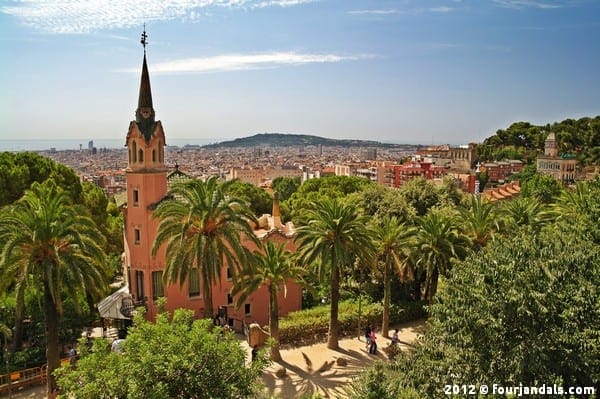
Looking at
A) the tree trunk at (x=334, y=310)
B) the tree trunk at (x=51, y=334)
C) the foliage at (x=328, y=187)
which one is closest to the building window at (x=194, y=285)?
the tree trunk at (x=334, y=310)

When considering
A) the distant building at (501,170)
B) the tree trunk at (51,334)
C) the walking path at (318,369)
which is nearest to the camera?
the tree trunk at (51,334)

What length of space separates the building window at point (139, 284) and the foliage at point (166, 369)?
1211 cm

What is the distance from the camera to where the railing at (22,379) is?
57.4 ft

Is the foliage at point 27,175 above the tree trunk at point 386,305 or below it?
above

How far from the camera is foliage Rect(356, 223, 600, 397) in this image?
10.6 meters

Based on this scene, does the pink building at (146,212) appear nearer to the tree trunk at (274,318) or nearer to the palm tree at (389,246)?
the tree trunk at (274,318)

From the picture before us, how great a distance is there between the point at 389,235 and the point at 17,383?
52.6 ft

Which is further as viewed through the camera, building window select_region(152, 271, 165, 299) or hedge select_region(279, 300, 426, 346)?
building window select_region(152, 271, 165, 299)

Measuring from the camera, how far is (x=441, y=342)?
40.6 feet

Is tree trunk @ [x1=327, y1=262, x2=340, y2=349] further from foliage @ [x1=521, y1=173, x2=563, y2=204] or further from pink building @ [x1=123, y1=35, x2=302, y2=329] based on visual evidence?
foliage @ [x1=521, y1=173, x2=563, y2=204]

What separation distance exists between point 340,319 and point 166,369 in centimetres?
1416

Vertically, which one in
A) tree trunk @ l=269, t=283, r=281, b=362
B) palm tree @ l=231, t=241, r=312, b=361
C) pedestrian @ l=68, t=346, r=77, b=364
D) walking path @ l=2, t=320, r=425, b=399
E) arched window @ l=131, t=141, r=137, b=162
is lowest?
walking path @ l=2, t=320, r=425, b=399

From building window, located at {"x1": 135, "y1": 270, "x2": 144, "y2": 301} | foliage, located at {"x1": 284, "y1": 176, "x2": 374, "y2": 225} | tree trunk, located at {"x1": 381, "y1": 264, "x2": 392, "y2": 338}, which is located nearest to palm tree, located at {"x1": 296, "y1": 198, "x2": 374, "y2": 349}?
tree trunk, located at {"x1": 381, "y1": 264, "x2": 392, "y2": 338}

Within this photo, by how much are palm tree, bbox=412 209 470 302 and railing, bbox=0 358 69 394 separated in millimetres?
15713
